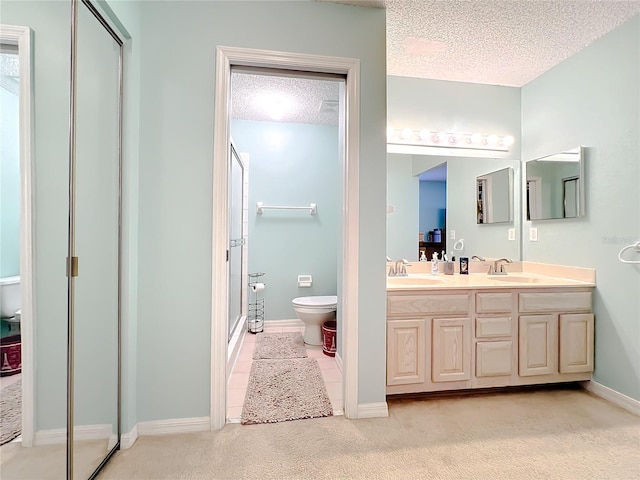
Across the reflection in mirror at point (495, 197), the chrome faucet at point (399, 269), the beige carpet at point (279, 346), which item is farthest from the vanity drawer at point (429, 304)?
the beige carpet at point (279, 346)

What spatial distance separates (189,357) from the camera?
1714 mm

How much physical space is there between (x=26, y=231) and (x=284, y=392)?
68.5 inches

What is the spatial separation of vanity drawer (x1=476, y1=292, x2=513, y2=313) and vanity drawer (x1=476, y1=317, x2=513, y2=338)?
6 cm

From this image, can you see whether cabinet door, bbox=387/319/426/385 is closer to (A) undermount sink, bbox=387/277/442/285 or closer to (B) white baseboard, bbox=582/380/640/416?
(A) undermount sink, bbox=387/277/442/285

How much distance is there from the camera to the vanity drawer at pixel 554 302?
2111mm

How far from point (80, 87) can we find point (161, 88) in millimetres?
487

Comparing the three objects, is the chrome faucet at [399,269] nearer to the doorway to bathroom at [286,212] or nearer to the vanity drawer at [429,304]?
the vanity drawer at [429,304]

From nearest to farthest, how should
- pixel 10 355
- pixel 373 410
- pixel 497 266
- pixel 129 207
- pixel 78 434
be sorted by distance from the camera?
pixel 10 355, pixel 78 434, pixel 129 207, pixel 373 410, pixel 497 266

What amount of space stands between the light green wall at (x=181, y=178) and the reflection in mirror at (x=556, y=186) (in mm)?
2110

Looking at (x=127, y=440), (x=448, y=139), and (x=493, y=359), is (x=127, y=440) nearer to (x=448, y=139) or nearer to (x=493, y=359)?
(x=493, y=359)

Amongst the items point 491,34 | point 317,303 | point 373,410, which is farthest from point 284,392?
point 491,34

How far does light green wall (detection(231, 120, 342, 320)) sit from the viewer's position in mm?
3621

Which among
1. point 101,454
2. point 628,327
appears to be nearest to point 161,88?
point 101,454

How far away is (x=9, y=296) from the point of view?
91 centimetres
